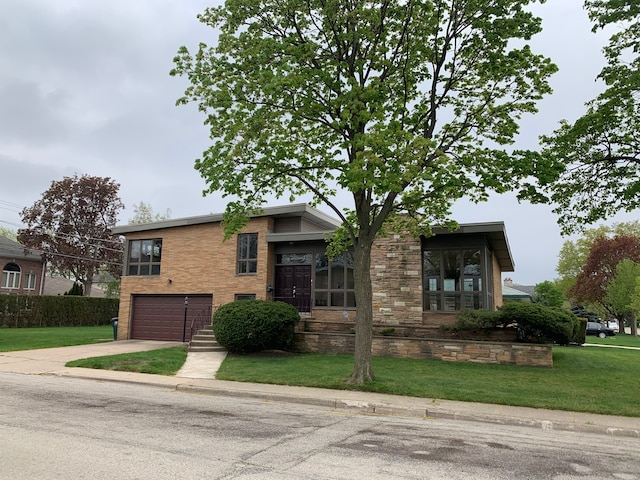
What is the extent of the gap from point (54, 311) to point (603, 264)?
168ft

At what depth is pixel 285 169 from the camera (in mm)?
11859

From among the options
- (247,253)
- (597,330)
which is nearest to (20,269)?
(247,253)

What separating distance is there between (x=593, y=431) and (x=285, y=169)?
8393 millimetres

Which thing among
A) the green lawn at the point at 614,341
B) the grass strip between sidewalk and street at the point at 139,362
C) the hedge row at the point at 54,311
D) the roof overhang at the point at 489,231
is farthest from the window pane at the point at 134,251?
the green lawn at the point at 614,341

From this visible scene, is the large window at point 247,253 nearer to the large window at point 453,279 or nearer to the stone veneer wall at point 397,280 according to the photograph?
the stone veneer wall at point 397,280

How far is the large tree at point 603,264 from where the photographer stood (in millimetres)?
47969

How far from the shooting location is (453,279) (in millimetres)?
17344

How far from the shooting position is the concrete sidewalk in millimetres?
8023

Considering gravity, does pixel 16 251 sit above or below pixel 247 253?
above

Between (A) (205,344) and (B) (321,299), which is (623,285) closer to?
(B) (321,299)

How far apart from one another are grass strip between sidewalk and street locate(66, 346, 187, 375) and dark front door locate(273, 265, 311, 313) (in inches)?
214

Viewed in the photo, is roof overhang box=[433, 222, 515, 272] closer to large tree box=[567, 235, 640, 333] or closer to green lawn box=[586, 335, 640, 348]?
green lawn box=[586, 335, 640, 348]

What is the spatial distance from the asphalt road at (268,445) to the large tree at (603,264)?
4736cm

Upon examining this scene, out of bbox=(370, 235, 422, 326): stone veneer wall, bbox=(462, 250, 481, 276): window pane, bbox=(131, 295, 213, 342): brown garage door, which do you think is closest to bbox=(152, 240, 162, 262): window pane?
bbox=(131, 295, 213, 342): brown garage door
